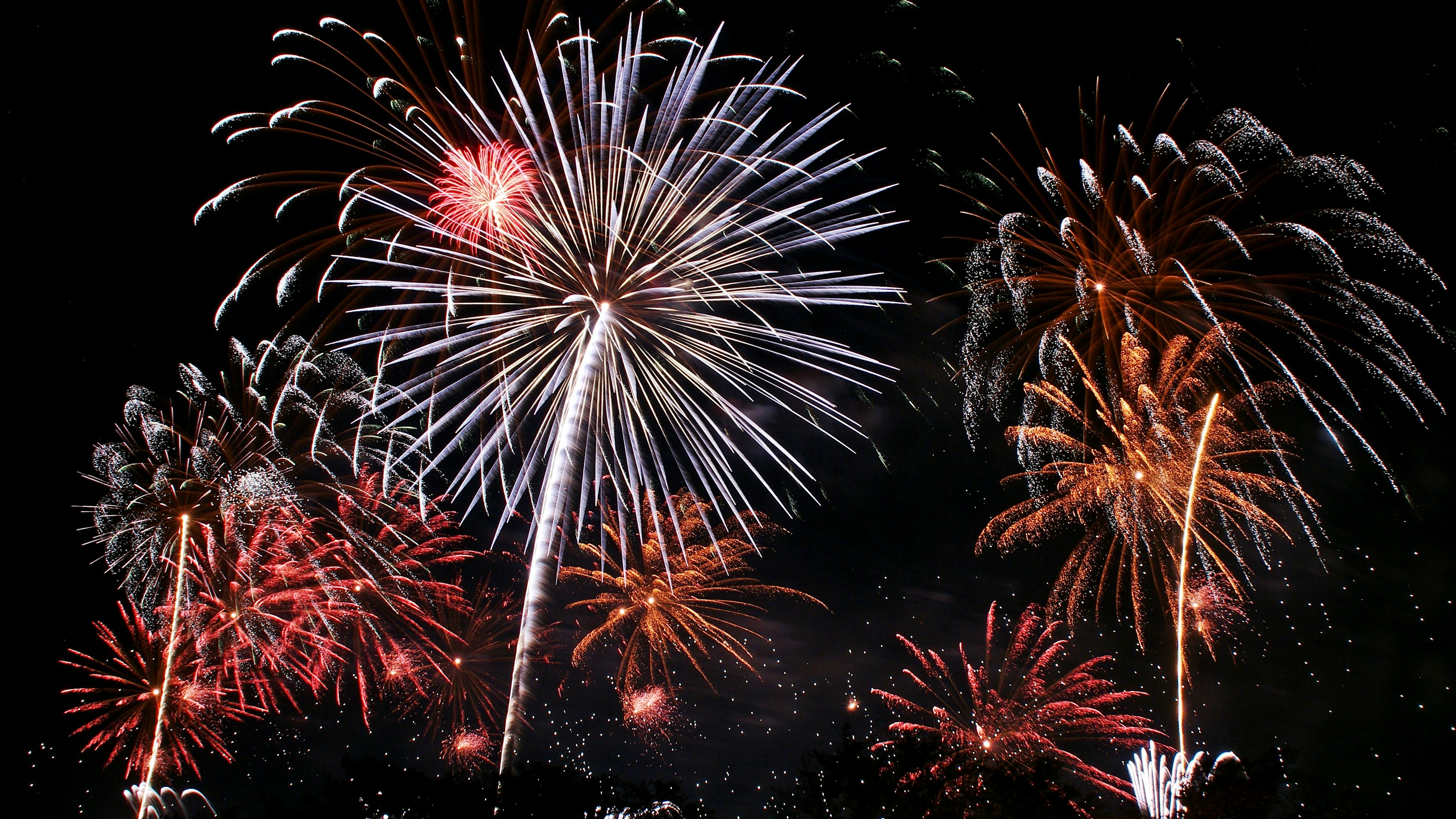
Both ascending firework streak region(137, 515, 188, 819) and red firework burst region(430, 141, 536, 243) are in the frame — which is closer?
red firework burst region(430, 141, 536, 243)

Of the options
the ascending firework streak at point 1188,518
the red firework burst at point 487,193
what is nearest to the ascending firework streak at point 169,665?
the red firework burst at point 487,193

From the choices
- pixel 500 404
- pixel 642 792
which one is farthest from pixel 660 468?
pixel 642 792

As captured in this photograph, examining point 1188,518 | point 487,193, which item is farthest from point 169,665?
point 1188,518

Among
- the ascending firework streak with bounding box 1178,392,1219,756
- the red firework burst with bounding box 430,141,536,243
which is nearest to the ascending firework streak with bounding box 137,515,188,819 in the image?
the red firework burst with bounding box 430,141,536,243

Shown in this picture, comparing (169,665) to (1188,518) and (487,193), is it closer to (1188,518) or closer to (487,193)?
(487,193)

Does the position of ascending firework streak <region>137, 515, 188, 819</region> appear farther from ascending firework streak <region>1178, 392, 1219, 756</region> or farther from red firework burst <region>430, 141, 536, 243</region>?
ascending firework streak <region>1178, 392, 1219, 756</region>
